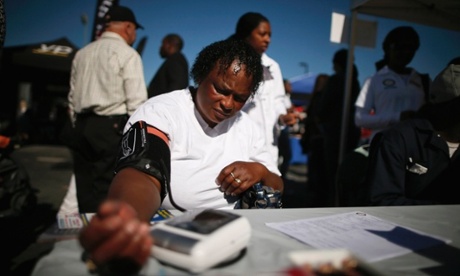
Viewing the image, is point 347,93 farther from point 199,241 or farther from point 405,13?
point 199,241

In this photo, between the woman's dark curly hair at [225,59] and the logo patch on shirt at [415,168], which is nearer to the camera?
the woman's dark curly hair at [225,59]

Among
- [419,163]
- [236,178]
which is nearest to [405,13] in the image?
[419,163]

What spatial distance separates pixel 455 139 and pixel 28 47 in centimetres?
924

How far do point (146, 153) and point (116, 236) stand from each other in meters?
0.53

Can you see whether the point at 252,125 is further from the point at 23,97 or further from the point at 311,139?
the point at 23,97

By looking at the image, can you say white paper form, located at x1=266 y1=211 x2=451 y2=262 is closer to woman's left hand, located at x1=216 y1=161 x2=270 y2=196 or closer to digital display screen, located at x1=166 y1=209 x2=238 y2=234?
digital display screen, located at x1=166 y1=209 x2=238 y2=234

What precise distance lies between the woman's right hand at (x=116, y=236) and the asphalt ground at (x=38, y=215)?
0.12m

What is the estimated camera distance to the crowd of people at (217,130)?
91 cm

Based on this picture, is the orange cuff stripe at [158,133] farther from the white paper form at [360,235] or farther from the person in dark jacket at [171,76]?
the person in dark jacket at [171,76]

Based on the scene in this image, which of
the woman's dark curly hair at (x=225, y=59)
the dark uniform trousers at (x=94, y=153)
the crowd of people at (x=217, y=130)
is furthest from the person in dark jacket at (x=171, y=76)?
the woman's dark curly hair at (x=225, y=59)

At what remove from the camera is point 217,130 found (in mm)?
1388

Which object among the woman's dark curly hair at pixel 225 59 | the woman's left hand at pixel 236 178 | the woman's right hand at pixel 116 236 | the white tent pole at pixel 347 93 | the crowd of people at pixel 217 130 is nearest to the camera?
the woman's right hand at pixel 116 236

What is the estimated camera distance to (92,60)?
7.99 ft

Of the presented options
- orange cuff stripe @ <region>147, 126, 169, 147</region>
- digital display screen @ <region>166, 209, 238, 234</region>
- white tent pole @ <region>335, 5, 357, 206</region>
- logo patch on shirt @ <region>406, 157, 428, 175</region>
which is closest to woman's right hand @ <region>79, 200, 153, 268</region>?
digital display screen @ <region>166, 209, 238, 234</region>
